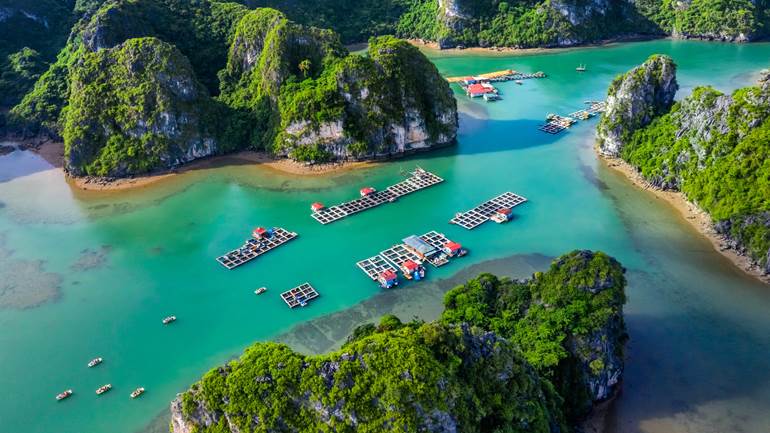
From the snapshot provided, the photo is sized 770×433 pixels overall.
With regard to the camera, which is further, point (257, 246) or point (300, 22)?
point (300, 22)

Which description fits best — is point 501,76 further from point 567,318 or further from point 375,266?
point 567,318

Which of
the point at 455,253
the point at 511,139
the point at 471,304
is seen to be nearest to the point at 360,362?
the point at 471,304

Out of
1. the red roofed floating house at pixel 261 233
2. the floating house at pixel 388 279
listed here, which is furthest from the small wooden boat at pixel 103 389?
the floating house at pixel 388 279

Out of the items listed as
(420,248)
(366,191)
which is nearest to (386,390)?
(420,248)

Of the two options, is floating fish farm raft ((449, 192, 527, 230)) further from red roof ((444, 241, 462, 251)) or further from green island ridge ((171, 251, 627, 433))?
green island ridge ((171, 251, 627, 433))

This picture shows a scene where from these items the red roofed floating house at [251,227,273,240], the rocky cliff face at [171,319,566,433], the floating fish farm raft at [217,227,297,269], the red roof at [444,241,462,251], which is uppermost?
the rocky cliff face at [171,319,566,433]

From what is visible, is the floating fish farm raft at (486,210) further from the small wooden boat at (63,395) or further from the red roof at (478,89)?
the small wooden boat at (63,395)

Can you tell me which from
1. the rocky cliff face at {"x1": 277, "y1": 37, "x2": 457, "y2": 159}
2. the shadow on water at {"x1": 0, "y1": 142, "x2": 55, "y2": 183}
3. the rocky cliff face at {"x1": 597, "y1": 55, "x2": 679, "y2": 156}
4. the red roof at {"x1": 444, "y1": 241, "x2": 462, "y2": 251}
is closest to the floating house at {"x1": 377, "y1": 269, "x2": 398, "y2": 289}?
the red roof at {"x1": 444, "y1": 241, "x2": 462, "y2": 251}
